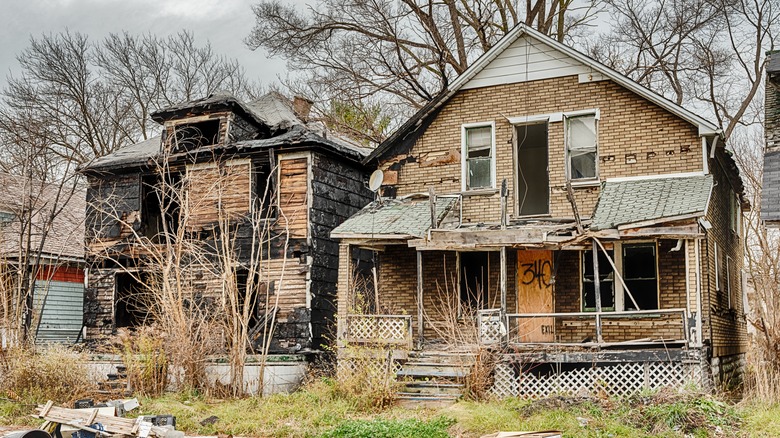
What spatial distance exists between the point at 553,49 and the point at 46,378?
505 inches

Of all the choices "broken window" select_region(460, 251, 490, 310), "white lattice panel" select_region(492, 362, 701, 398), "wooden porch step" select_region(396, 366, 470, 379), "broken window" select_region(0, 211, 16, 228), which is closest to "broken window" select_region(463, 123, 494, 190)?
"broken window" select_region(460, 251, 490, 310)

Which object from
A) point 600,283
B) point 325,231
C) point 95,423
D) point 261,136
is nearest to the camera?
point 95,423

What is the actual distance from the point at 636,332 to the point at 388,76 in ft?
47.0

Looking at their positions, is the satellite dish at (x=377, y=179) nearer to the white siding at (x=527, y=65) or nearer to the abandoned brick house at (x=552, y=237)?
the abandoned brick house at (x=552, y=237)

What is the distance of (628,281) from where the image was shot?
1833cm

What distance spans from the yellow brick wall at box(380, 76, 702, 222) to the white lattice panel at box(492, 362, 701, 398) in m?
3.57

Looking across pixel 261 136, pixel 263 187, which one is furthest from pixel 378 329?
pixel 261 136

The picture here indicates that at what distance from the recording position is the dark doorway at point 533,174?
21.2 meters

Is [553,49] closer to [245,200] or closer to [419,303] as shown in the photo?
[419,303]

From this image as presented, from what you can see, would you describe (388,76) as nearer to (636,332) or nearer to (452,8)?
(452,8)

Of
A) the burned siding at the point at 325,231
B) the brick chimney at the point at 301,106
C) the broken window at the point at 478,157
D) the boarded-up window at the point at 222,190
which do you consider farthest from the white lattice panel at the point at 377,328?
the brick chimney at the point at 301,106

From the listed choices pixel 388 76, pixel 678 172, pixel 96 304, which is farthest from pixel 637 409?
pixel 388 76

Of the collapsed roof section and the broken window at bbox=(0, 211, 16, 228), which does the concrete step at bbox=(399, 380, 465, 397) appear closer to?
the collapsed roof section

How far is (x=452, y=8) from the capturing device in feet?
93.7
